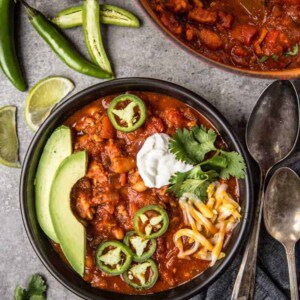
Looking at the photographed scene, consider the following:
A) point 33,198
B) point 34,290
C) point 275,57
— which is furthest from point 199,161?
point 34,290

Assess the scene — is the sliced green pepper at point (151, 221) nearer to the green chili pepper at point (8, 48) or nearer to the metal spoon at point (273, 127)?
the metal spoon at point (273, 127)

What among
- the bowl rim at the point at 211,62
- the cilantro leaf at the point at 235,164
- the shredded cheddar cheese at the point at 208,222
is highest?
the bowl rim at the point at 211,62

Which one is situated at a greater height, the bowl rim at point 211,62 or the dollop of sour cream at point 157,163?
the bowl rim at point 211,62

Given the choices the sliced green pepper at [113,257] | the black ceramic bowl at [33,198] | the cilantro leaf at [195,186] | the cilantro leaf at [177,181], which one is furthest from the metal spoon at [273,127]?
the sliced green pepper at [113,257]

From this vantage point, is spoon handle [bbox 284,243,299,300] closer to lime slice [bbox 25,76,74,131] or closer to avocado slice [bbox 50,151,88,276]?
avocado slice [bbox 50,151,88,276]

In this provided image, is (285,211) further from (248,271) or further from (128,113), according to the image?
(128,113)

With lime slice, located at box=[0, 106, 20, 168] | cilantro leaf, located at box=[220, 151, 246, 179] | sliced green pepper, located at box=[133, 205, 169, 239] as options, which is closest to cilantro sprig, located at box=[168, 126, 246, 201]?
cilantro leaf, located at box=[220, 151, 246, 179]
